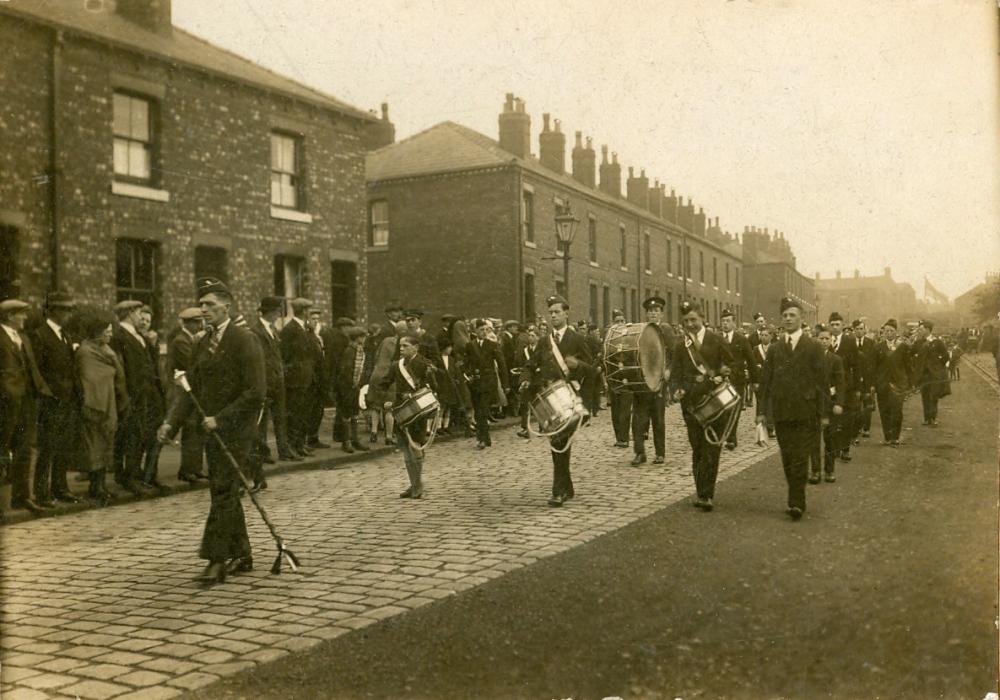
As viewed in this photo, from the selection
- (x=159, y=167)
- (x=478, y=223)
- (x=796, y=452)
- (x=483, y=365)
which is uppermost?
(x=478, y=223)

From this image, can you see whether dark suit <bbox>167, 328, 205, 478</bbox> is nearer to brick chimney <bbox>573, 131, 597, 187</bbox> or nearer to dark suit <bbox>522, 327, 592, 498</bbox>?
dark suit <bbox>522, 327, 592, 498</bbox>

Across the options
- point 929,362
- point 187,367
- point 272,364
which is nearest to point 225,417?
point 187,367

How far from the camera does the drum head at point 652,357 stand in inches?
452

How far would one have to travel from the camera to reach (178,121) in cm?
1758

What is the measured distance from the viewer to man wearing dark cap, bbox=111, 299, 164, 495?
32.8 ft

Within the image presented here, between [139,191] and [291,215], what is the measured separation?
406cm

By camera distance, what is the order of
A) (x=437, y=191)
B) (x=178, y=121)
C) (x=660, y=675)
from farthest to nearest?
(x=437, y=191) → (x=178, y=121) → (x=660, y=675)

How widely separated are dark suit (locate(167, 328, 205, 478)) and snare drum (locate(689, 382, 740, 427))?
17.8 feet

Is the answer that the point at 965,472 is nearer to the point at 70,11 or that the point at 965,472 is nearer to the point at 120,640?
the point at 120,640

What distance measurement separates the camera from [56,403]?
927 centimetres

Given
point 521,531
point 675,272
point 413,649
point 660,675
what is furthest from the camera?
point 675,272

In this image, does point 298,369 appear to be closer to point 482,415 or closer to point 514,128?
point 482,415

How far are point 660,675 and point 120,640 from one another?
2.96m

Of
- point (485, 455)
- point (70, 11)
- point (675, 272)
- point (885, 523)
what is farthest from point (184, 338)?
point (675, 272)
